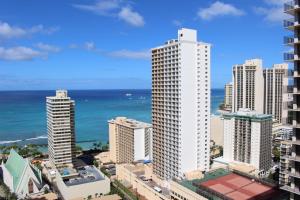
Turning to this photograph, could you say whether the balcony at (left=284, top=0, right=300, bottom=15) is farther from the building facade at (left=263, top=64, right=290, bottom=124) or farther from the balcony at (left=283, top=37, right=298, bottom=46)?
the building facade at (left=263, top=64, right=290, bottom=124)

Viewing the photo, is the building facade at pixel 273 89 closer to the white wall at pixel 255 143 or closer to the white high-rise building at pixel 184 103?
the white wall at pixel 255 143

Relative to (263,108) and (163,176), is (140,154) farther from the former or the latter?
(263,108)

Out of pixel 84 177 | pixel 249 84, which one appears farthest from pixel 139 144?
pixel 249 84

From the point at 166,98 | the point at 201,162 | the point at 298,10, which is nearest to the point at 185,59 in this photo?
the point at 166,98

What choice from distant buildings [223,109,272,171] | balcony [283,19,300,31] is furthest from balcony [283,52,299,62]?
distant buildings [223,109,272,171]

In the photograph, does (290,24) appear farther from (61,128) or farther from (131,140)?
(131,140)

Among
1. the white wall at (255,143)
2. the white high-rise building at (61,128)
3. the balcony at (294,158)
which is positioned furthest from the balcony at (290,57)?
the white high-rise building at (61,128)
